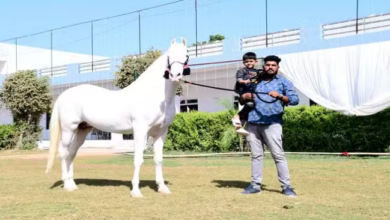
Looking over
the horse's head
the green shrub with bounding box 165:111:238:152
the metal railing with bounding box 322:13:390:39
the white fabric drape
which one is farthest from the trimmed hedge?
the horse's head

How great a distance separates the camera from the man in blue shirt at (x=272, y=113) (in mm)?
6098

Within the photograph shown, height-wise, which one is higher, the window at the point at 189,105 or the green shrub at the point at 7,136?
the window at the point at 189,105

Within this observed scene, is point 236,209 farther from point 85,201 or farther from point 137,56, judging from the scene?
point 137,56

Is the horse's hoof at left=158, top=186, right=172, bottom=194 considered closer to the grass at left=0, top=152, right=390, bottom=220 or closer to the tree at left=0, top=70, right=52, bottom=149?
the grass at left=0, top=152, right=390, bottom=220

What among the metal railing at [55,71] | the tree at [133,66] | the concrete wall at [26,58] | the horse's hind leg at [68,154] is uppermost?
the concrete wall at [26,58]

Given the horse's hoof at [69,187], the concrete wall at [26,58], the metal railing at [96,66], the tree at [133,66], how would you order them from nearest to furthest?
the horse's hoof at [69,187] → the tree at [133,66] → the metal railing at [96,66] → the concrete wall at [26,58]

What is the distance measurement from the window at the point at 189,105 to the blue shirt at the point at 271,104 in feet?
51.8

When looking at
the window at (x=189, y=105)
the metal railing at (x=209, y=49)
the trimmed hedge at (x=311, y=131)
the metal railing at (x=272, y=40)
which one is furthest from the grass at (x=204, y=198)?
the window at (x=189, y=105)

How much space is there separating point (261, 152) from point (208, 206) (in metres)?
1.42

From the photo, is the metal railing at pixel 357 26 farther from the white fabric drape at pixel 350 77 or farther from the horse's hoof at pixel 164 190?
the horse's hoof at pixel 164 190

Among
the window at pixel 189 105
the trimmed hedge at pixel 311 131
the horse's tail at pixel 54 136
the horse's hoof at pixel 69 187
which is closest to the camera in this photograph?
the horse's hoof at pixel 69 187

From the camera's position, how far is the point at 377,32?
15.5 metres

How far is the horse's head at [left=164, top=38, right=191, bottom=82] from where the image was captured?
6047mm

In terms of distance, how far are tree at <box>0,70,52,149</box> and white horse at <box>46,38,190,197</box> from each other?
1490 cm
